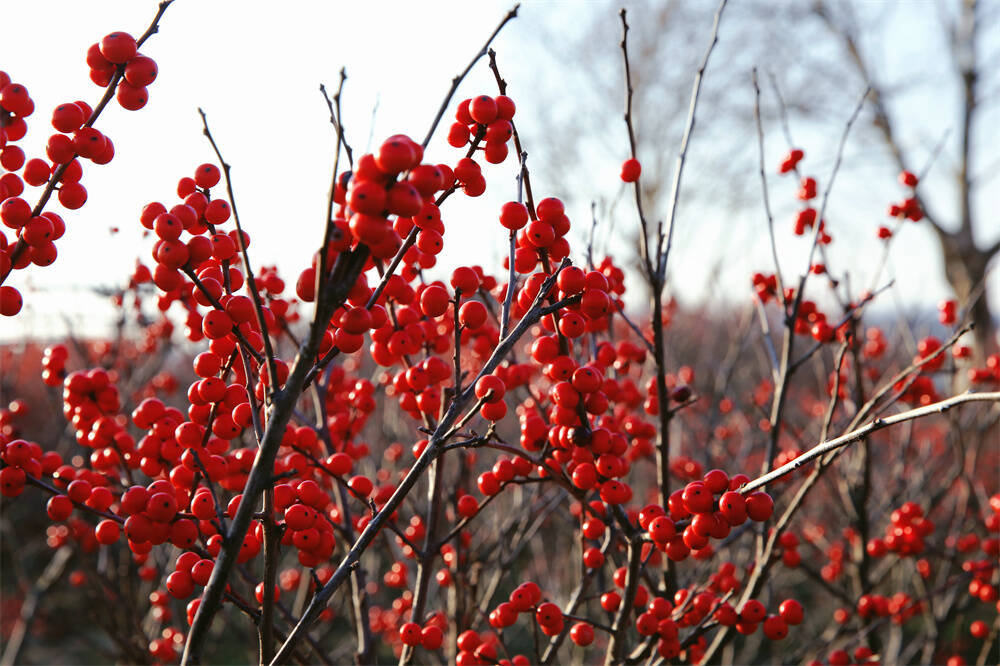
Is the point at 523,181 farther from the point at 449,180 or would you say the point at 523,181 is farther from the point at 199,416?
the point at 199,416

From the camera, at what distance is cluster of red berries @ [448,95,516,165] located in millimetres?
1336

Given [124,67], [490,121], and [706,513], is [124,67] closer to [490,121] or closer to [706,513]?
[490,121]

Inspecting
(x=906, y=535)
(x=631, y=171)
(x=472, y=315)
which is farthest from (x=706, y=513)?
(x=906, y=535)

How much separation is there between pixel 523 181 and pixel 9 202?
113 centimetres

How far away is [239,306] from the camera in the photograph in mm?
1247

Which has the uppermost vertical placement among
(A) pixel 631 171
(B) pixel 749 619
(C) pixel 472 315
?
(A) pixel 631 171

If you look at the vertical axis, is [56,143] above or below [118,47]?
below

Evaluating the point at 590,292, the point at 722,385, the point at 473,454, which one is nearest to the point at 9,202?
the point at 590,292

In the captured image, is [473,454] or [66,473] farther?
[473,454]

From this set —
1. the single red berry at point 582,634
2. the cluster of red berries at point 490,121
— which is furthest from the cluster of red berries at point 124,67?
the single red berry at point 582,634

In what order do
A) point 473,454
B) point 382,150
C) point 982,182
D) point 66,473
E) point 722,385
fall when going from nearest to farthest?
point 382,150, point 66,473, point 473,454, point 722,385, point 982,182

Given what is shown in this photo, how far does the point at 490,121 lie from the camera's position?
1354 mm

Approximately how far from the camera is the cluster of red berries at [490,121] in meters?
1.34

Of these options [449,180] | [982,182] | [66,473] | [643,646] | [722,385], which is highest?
[982,182]
